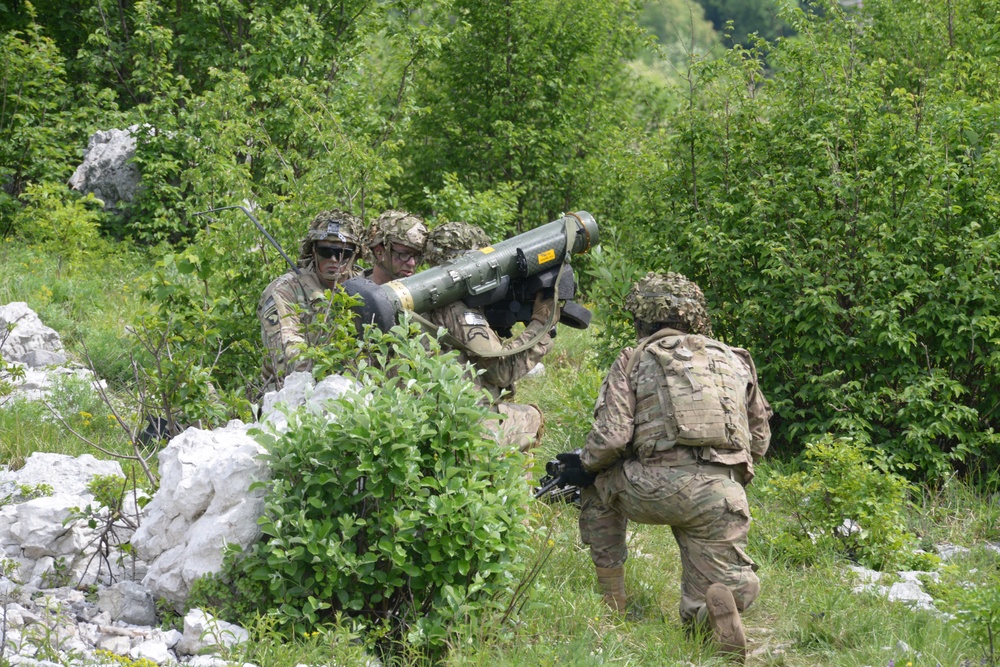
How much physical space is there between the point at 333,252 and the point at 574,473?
1.94 m

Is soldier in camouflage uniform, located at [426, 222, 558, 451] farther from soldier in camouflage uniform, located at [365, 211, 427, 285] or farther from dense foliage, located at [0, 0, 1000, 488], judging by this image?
dense foliage, located at [0, 0, 1000, 488]

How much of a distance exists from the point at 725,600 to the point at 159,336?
2.76 metres

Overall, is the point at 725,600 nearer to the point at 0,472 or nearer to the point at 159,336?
the point at 159,336

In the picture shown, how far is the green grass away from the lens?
4.44 meters

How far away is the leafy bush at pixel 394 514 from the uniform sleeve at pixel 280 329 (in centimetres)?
153

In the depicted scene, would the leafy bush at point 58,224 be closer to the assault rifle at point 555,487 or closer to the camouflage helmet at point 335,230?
the camouflage helmet at point 335,230

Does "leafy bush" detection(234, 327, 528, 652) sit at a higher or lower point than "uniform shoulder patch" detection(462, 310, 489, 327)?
higher

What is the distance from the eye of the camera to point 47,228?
10.7 m

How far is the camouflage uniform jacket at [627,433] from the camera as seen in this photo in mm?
5125

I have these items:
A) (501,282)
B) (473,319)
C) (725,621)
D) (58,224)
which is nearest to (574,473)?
(725,621)

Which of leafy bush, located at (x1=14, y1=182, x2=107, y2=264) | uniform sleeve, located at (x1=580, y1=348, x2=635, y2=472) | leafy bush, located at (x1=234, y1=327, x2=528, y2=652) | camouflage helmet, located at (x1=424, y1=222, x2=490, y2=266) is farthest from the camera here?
leafy bush, located at (x1=14, y1=182, x2=107, y2=264)

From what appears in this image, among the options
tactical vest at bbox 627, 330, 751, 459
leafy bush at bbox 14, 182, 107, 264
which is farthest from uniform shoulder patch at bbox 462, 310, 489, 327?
leafy bush at bbox 14, 182, 107, 264

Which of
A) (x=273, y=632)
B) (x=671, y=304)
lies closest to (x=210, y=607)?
(x=273, y=632)

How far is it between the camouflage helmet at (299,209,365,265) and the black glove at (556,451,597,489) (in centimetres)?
180
